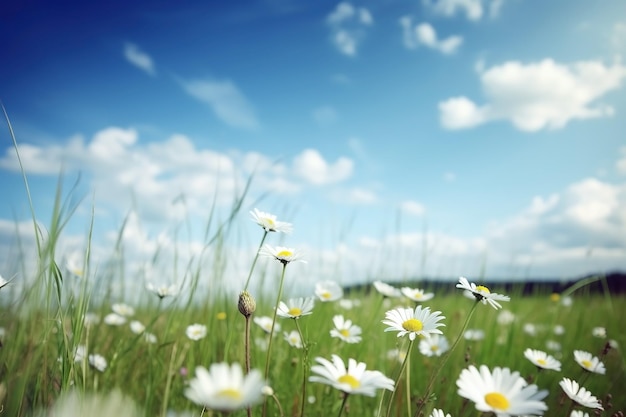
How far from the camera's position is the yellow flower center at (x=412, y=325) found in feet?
3.89

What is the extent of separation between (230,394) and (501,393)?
2.09 ft

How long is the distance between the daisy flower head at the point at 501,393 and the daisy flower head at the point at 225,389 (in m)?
0.43

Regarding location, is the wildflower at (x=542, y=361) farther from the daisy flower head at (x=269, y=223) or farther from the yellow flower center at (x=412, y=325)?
the daisy flower head at (x=269, y=223)

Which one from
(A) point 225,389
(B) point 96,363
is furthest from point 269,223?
(B) point 96,363

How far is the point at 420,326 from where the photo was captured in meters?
1.20

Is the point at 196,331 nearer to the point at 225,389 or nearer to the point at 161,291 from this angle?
the point at 161,291

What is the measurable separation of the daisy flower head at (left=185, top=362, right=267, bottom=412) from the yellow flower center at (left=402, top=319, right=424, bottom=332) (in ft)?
2.14

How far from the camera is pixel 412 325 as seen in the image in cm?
119

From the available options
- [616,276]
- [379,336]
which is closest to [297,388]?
[379,336]

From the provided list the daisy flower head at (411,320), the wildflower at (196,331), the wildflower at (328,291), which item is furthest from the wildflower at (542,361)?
the wildflower at (196,331)

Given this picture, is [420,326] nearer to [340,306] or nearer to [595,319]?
[340,306]

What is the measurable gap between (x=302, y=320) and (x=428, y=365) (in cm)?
88

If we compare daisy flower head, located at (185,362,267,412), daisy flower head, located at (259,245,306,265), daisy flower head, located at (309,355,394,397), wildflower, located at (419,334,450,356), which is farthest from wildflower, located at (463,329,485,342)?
daisy flower head, located at (185,362,267,412)

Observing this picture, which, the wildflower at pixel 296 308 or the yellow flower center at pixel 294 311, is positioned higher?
the wildflower at pixel 296 308
